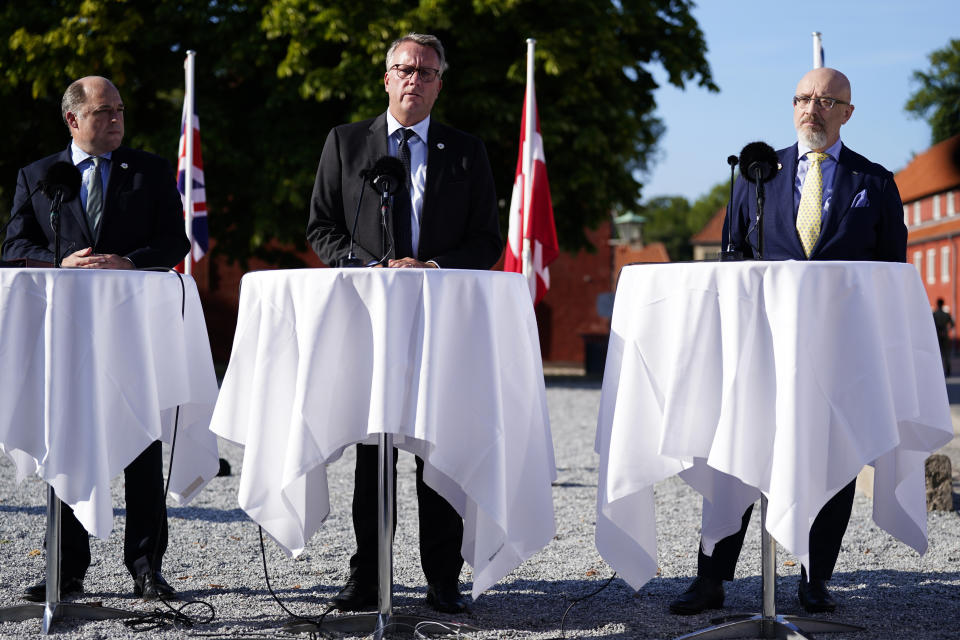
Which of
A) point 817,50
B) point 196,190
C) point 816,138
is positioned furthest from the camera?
point 196,190

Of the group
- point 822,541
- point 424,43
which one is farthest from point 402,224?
point 822,541

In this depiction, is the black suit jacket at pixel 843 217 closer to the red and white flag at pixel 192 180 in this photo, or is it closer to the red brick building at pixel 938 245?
the red and white flag at pixel 192 180

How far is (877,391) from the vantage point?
3.74 metres

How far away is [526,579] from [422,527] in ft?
2.96

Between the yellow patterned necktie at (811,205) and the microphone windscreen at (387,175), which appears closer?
the microphone windscreen at (387,175)

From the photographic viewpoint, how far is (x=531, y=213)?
438 inches

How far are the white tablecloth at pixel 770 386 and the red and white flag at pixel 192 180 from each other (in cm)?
871

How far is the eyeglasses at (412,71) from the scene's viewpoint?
14.5ft

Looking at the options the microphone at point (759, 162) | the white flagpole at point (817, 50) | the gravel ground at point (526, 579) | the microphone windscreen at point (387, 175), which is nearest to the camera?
the microphone windscreen at point (387, 175)

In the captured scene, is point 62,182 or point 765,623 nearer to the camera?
point 765,623

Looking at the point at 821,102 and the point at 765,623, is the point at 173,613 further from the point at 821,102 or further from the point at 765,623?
the point at 821,102

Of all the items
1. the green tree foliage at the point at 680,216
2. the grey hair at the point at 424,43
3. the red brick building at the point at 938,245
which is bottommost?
the grey hair at the point at 424,43

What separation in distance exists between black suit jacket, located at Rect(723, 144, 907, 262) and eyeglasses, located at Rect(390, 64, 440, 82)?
1.37m

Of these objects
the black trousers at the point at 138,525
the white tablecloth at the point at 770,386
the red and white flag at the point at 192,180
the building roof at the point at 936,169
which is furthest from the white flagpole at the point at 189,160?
the building roof at the point at 936,169
